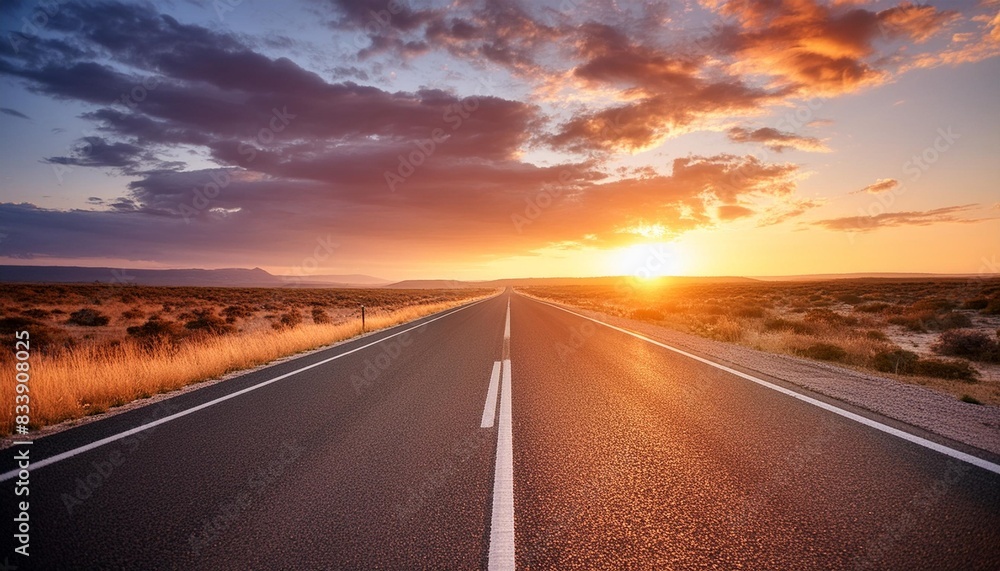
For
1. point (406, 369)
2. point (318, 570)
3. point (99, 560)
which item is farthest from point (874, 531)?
point (406, 369)

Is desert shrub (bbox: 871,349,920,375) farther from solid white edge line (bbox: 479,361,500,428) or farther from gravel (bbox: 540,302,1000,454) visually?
solid white edge line (bbox: 479,361,500,428)

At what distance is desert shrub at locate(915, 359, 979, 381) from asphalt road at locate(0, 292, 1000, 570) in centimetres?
569

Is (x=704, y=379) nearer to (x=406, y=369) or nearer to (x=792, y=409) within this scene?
(x=792, y=409)

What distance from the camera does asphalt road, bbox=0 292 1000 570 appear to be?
2.58m

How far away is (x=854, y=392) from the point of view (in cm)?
665

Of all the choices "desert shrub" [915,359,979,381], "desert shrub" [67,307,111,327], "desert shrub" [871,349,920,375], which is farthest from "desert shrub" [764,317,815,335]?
"desert shrub" [67,307,111,327]

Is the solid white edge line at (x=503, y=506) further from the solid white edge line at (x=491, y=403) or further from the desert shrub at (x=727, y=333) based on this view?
the desert shrub at (x=727, y=333)

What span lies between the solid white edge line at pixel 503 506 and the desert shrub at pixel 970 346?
14498 millimetres

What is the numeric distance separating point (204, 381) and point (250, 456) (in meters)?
5.40

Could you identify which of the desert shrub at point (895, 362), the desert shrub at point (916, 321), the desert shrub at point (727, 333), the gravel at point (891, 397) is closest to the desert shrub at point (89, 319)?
the gravel at point (891, 397)

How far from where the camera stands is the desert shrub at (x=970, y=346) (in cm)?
1156

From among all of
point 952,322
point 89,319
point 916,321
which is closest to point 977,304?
point 952,322

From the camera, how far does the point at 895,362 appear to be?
9.60 meters

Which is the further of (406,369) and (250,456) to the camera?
(406,369)
